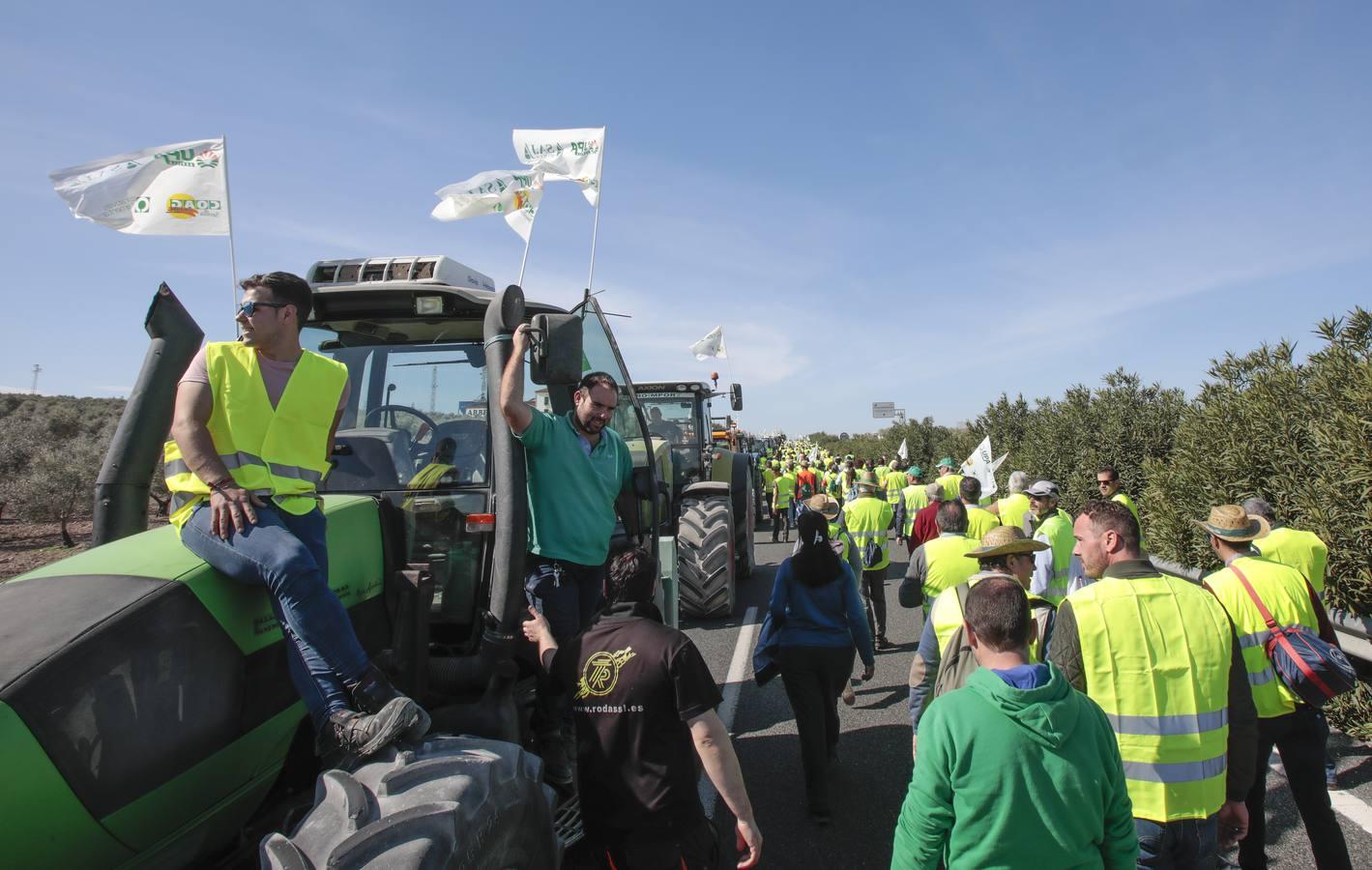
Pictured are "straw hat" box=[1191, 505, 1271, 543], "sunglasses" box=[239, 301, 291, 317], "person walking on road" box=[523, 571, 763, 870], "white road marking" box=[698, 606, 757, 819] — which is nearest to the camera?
"sunglasses" box=[239, 301, 291, 317]

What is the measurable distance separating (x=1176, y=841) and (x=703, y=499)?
702 cm

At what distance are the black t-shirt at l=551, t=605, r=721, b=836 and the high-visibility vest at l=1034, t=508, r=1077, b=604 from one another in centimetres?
462

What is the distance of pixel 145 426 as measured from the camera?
233 centimetres

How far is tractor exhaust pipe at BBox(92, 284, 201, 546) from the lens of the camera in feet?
7.56

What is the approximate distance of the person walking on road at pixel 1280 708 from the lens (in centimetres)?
350

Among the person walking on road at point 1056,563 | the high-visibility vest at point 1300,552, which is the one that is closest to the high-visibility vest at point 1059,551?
the person walking on road at point 1056,563

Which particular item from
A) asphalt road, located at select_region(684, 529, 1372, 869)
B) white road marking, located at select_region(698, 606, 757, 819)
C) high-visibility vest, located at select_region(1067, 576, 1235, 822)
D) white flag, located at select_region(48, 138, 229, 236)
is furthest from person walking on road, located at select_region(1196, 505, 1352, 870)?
white flag, located at select_region(48, 138, 229, 236)

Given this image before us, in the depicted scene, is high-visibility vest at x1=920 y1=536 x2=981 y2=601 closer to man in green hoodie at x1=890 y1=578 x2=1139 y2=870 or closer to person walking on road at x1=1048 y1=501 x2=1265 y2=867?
person walking on road at x1=1048 y1=501 x2=1265 y2=867

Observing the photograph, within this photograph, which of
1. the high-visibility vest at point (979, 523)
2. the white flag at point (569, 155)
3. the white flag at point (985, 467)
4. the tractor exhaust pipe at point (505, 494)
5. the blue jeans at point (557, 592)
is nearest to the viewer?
the tractor exhaust pipe at point (505, 494)

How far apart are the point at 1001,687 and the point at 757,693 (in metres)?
4.51

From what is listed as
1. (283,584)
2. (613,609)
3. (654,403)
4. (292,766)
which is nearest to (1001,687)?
(613,609)

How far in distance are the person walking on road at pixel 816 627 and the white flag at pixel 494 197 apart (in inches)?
139

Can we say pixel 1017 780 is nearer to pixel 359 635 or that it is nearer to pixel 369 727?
pixel 369 727

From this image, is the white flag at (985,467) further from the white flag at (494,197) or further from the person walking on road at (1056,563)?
the white flag at (494,197)
